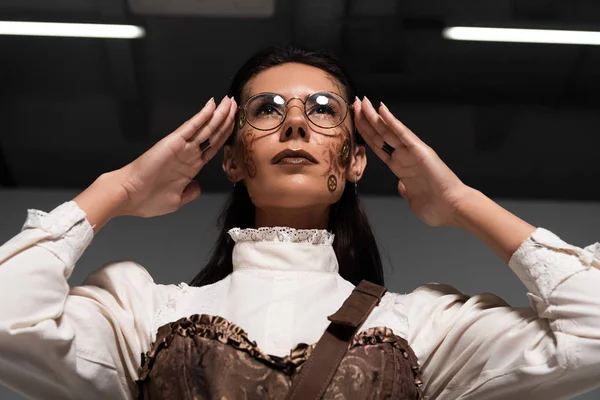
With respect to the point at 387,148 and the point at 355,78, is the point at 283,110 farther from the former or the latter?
the point at 355,78

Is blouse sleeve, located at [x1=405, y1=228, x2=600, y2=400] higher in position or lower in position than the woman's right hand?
lower

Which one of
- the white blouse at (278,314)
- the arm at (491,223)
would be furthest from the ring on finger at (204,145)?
the arm at (491,223)

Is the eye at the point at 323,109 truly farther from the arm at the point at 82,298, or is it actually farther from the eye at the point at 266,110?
the arm at the point at 82,298

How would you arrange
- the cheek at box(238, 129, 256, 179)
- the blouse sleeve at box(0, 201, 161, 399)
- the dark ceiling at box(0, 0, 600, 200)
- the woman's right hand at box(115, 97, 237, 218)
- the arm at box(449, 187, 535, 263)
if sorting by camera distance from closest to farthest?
the blouse sleeve at box(0, 201, 161, 399), the arm at box(449, 187, 535, 263), the woman's right hand at box(115, 97, 237, 218), the cheek at box(238, 129, 256, 179), the dark ceiling at box(0, 0, 600, 200)

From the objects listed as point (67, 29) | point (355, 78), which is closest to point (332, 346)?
point (355, 78)

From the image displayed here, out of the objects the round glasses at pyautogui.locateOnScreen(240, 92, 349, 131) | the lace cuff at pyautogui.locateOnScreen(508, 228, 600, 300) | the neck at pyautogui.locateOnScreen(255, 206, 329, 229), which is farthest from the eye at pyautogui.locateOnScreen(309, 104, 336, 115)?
the lace cuff at pyautogui.locateOnScreen(508, 228, 600, 300)

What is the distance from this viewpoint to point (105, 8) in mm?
3096

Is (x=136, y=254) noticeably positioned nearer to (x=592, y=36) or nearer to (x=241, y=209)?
(x=241, y=209)

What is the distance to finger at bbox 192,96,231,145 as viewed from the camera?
246 cm

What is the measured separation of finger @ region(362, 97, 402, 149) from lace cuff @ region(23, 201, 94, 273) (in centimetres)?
70

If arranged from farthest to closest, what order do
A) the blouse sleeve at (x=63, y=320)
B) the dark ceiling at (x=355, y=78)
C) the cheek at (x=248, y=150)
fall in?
1. the dark ceiling at (x=355, y=78)
2. the cheek at (x=248, y=150)
3. the blouse sleeve at (x=63, y=320)

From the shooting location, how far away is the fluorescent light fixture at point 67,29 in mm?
3129

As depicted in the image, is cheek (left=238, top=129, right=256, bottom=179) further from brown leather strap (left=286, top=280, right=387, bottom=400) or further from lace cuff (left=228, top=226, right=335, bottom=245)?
brown leather strap (left=286, top=280, right=387, bottom=400)

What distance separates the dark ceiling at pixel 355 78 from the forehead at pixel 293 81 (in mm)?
500
